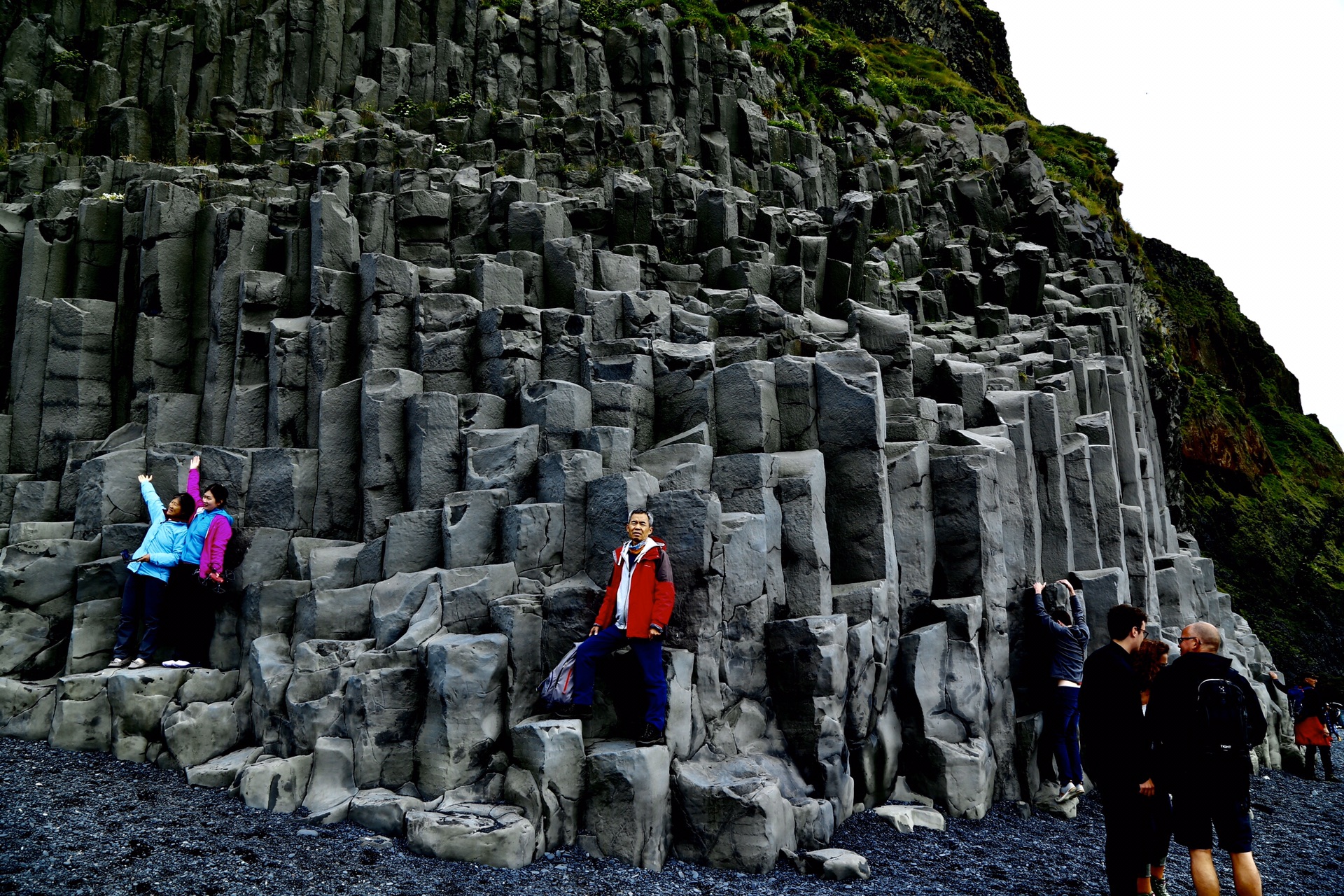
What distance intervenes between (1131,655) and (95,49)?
28.1m

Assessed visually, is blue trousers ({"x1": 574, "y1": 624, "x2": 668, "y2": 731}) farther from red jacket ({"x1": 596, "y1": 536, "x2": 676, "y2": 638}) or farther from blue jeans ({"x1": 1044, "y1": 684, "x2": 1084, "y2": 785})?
blue jeans ({"x1": 1044, "y1": 684, "x2": 1084, "y2": 785})

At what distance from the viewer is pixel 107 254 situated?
14.7m

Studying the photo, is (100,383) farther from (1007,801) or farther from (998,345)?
(998,345)

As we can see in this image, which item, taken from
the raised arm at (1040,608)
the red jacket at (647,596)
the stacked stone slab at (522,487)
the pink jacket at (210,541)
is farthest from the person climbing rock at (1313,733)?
the pink jacket at (210,541)

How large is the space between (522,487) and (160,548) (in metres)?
4.15

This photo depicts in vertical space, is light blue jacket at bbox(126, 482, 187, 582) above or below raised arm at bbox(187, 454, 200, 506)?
below

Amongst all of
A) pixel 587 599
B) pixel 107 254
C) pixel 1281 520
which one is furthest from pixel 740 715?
pixel 1281 520

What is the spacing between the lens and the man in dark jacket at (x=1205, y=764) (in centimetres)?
686

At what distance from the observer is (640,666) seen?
878cm

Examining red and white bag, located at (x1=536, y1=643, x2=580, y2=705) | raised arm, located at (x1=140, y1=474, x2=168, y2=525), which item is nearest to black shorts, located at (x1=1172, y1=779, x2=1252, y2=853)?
red and white bag, located at (x1=536, y1=643, x2=580, y2=705)

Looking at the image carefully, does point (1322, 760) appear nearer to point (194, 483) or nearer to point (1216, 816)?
point (1216, 816)

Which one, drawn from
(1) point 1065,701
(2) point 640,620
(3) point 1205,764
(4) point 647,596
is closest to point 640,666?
(2) point 640,620

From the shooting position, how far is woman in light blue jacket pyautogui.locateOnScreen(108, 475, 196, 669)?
34.6 feet

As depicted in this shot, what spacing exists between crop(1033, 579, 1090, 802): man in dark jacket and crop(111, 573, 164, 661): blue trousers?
34.7 ft
